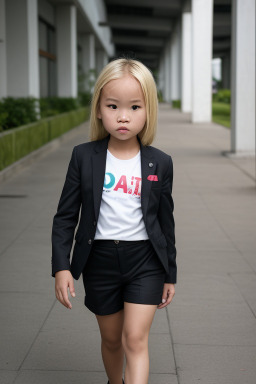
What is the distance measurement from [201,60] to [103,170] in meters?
26.3

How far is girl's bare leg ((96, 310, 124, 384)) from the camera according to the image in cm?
280

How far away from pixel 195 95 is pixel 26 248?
914 inches

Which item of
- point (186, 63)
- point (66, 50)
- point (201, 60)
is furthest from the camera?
point (186, 63)

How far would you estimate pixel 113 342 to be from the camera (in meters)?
2.83

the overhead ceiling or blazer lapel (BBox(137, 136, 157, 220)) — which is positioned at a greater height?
the overhead ceiling

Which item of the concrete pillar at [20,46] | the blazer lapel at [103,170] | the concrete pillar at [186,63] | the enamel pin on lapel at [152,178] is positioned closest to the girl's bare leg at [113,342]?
the blazer lapel at [103,170]

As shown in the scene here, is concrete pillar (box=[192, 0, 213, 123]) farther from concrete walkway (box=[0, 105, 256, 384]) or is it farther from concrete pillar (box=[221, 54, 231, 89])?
concrete pillar (box=[221, 54, 231, 89])

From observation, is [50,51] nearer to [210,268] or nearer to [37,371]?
[210,268]

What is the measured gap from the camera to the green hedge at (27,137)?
37.1ft

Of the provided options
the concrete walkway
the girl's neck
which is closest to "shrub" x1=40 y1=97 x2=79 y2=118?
the concrete walkway

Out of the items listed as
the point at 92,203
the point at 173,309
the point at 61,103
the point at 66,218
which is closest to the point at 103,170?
the point at 92,203

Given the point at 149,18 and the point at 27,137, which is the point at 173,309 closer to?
the point at 27,137

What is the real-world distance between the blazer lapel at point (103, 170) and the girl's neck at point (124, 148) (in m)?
0.03

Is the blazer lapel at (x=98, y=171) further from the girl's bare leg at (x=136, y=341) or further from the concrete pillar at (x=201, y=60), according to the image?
the concrete pillar at (x=201, y=60)
